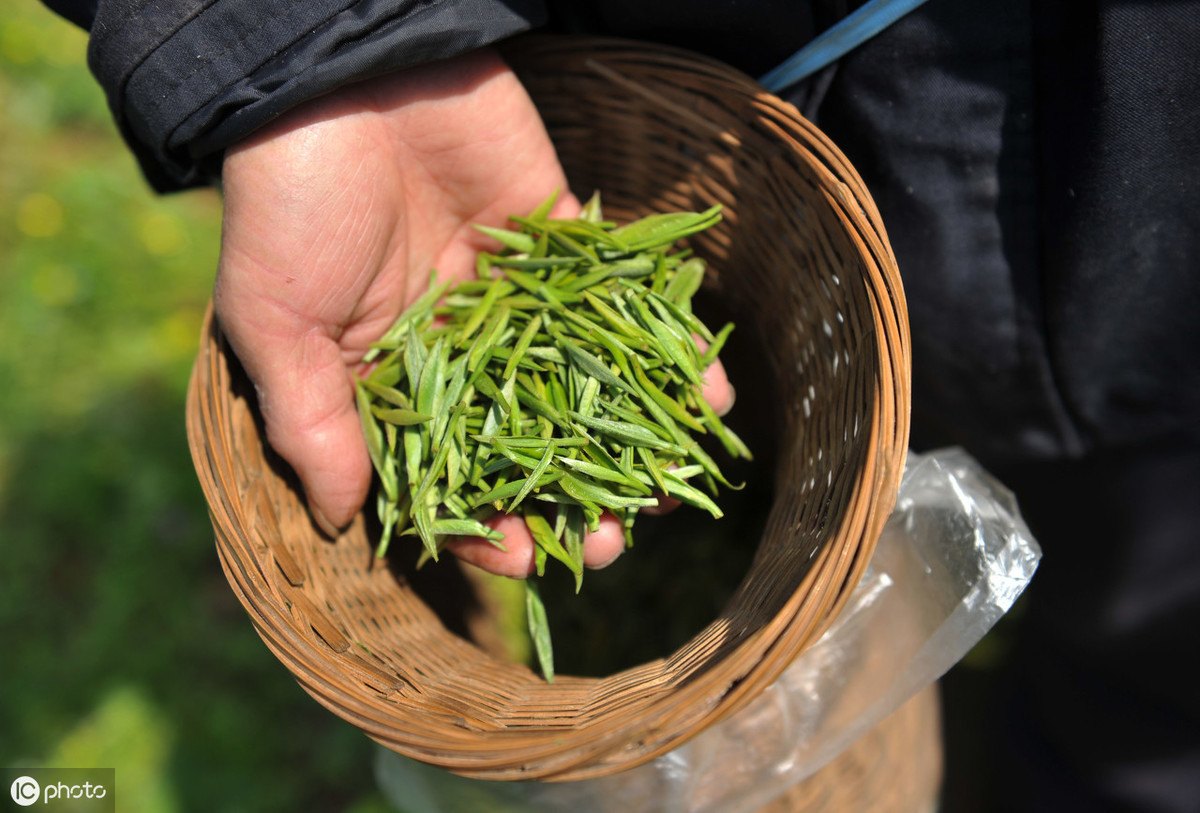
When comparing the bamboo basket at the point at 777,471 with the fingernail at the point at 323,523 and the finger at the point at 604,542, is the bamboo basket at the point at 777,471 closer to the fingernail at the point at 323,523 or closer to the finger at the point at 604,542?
the fingernail at the point at 323,523

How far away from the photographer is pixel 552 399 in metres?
1.14

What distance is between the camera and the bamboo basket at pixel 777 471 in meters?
0.84

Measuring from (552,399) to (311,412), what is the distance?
34 centimetres

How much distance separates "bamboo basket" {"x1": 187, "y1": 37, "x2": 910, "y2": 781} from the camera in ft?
2.77

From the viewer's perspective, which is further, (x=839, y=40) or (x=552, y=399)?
(x=552, y=399)

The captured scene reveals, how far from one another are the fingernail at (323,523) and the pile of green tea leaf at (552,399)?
3.2 inches

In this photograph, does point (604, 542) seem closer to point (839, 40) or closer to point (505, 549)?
point (505, 549)

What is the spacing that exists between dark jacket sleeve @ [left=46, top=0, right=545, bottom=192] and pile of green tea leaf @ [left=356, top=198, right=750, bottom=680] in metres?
0.34

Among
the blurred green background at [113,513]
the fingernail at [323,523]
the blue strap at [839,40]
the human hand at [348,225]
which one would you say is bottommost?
the blurred green background at [113,513]

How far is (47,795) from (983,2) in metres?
2.19
